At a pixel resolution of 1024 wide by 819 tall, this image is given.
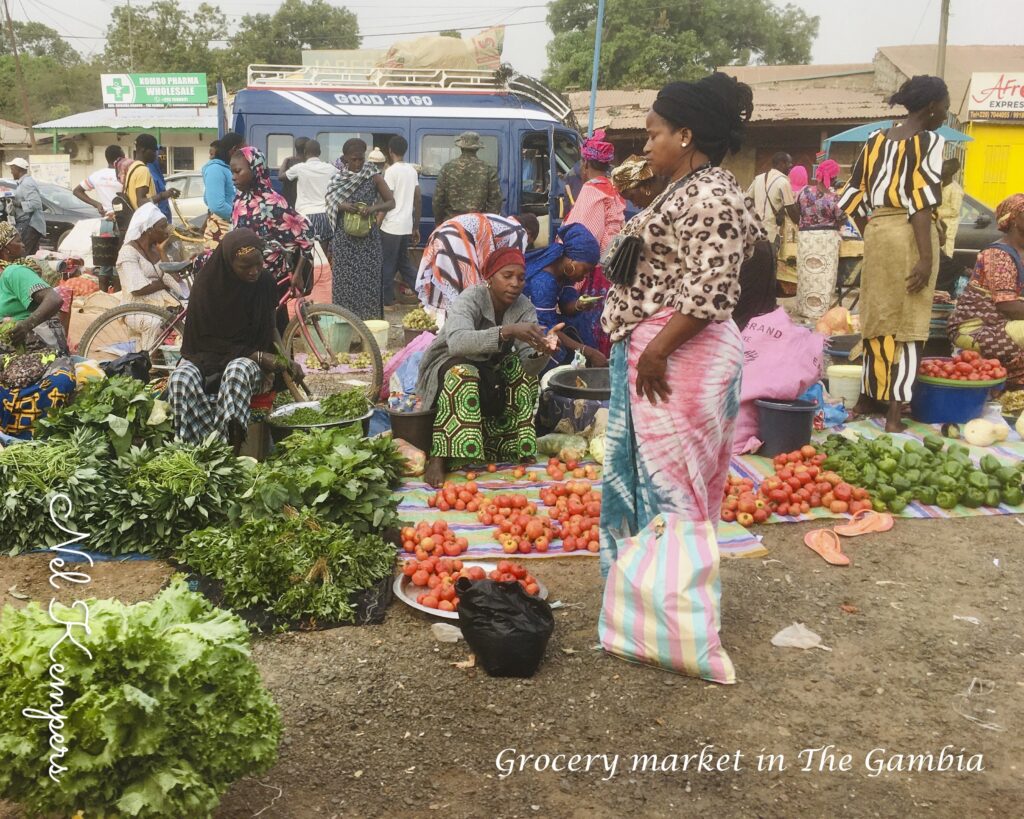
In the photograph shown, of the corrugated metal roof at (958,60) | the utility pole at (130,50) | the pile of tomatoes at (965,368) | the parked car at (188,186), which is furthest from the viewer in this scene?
the utility pole at (130,50)

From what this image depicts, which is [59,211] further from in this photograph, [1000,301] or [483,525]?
[1000,301]

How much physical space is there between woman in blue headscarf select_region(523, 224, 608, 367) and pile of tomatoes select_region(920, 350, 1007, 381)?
2314 mm

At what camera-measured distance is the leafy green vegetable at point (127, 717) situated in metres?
2.29

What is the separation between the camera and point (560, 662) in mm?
3732

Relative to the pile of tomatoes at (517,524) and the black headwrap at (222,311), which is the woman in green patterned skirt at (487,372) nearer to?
the pile of tomatoes at (517,524)

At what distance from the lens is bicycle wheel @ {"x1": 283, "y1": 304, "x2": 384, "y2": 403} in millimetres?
7488

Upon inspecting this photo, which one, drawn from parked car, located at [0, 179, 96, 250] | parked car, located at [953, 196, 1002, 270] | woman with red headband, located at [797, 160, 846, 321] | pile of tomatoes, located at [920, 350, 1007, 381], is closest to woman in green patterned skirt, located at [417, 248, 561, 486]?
pile of tomatoes, located at [920, 350, 1007, 381]

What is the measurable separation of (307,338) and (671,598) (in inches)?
193

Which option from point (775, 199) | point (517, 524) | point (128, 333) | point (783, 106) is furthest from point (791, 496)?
point (783, 106)

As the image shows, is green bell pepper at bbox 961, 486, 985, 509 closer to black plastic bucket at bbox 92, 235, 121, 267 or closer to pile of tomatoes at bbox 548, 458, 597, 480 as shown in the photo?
pile of tomatoes at bbox 548, 458, 597, 480

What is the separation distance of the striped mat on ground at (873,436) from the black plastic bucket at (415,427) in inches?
72.8

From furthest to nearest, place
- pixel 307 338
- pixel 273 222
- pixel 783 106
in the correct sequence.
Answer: pixel 783 106 < pixel 273 222 < pixel 307 338

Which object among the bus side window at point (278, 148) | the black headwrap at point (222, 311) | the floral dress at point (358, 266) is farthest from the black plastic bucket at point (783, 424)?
the bus side window at point (278, 148)

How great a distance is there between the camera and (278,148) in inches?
540
